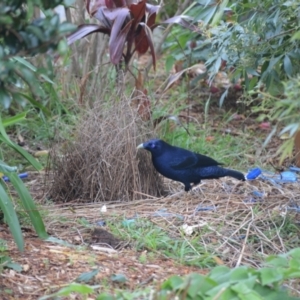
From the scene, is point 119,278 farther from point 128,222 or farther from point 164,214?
point 164,214

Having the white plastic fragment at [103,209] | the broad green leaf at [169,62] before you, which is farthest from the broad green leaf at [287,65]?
the broad green leaf at [169,62]

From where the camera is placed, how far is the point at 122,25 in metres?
5.81

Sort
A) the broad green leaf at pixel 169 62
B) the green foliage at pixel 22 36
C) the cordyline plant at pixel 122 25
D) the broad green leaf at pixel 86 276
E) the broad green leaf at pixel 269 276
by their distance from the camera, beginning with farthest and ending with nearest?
the broad green leaf at pixel 169 62 < the cordyline plant at pixel 122 25 < the broad green leaf at pixel 86 276 < the broad green leaf at pixel 269 276 < the green foliage at pixel 22 36

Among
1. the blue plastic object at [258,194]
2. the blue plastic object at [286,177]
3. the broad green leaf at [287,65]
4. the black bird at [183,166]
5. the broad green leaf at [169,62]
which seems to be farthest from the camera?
the broad green leaf at [169,62]

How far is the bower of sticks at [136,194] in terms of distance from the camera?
4.55 metres

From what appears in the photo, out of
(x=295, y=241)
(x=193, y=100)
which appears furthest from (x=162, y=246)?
(x=193, y=100)

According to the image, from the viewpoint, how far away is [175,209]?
4.89 metres

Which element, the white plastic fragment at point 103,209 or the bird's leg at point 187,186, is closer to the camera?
the white plastic fragment at point 103,209

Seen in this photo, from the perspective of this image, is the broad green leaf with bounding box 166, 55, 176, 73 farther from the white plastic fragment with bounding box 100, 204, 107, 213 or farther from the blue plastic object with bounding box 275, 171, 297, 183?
the white plastic fragment with bounding box 100, 204, 107, 213

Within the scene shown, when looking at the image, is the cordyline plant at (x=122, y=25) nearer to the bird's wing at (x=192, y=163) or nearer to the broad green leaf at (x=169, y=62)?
the bird's wing at (x=192, y=163)

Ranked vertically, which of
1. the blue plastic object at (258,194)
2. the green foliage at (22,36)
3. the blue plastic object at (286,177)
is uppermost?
the green foliage at (22,36)

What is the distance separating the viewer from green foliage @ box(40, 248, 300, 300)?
2.77 metres

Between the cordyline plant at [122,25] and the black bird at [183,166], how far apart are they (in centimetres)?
84

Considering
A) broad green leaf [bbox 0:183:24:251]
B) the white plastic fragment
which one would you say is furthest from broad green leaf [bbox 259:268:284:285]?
the white plastic fragment
